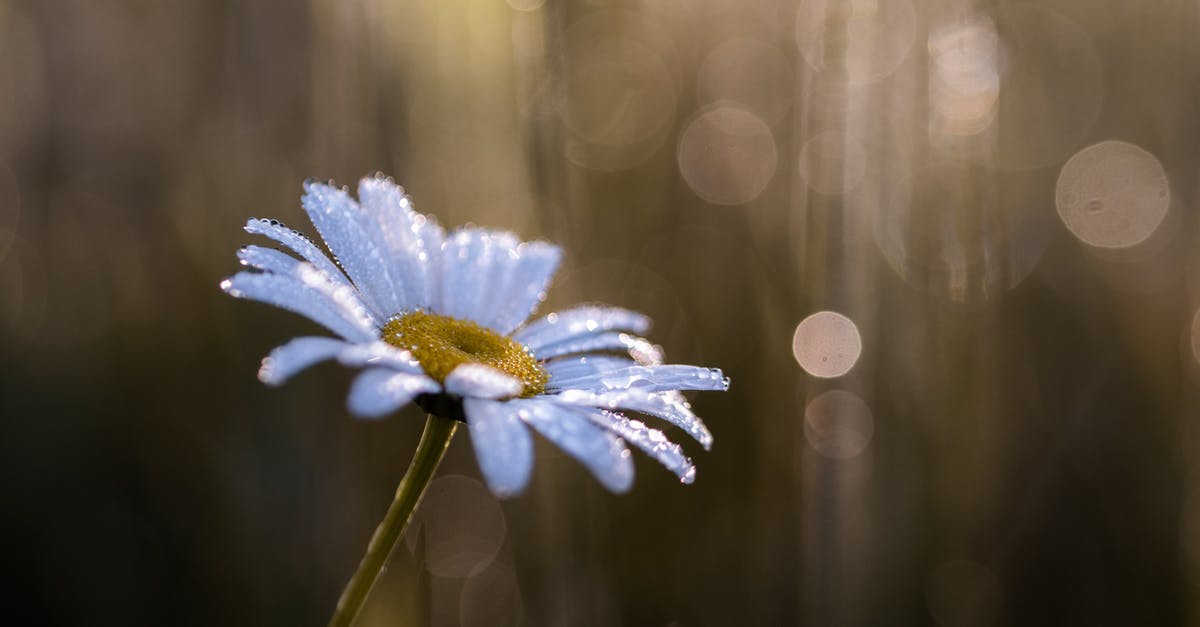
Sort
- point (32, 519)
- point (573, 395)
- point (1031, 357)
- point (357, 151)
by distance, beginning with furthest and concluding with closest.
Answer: point (1031, 357), point (357, 151), point (32, 519), point (573, 395)

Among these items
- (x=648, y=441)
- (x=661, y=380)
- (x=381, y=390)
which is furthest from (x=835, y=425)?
(x=381, y=390)

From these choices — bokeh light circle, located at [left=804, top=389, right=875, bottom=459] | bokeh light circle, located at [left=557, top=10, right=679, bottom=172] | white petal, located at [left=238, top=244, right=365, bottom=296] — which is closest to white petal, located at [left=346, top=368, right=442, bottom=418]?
white petal, located at [left=238, top=244, right=365, bottom=296]

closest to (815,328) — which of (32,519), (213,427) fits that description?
(213,427)

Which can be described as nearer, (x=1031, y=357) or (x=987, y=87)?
(x=987, y=87)

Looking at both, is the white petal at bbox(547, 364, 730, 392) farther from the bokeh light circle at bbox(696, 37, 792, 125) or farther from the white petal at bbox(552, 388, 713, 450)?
the bokeh light circle at bbox(696, 37, 792, 125)

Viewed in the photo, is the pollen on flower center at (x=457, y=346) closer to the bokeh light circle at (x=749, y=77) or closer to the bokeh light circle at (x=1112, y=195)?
the bokeh light circle at (x=749, y=77)

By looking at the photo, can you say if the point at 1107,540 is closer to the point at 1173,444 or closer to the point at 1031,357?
the point at 1173,444
